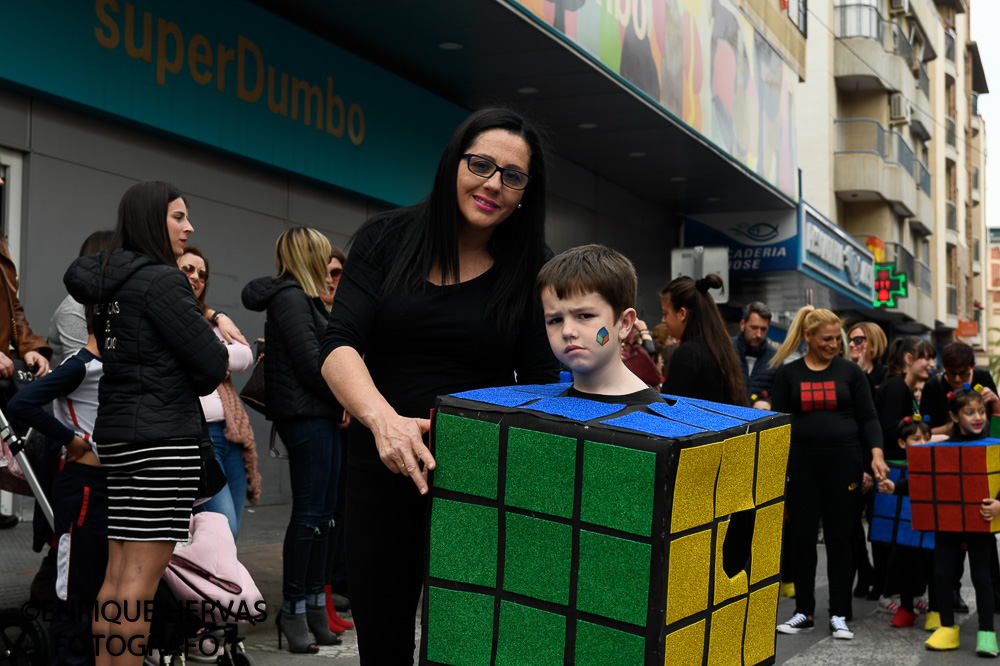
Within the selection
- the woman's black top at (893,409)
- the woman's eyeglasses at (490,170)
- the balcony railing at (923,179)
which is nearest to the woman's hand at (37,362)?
the woman's eyeglasses at (490,170)

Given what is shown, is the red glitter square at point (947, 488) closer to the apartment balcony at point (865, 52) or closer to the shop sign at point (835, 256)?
the shop sign at point (835, 256)

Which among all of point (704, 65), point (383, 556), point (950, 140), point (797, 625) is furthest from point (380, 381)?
point (950, 140)

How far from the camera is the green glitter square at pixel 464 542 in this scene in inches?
81.4

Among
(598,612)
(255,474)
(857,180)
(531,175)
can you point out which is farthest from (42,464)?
(857,180)

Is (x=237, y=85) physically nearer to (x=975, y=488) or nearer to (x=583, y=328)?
(x=975, y=488)

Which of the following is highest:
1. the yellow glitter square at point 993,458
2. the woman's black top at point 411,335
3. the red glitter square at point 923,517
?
the woman's black top at point 411,335

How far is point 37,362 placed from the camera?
15.3ft

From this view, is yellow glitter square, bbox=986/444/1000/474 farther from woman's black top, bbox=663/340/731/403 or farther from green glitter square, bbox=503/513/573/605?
green glitter square, bbox=503/513/573/605

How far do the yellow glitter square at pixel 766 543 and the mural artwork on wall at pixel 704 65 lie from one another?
827 centimetres

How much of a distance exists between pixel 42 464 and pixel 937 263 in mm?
43500

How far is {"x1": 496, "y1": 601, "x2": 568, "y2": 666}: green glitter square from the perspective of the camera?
2.00 metres

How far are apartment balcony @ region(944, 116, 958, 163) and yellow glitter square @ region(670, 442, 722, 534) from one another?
47335 mm

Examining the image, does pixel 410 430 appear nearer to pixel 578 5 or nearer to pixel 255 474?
pixel 255 474

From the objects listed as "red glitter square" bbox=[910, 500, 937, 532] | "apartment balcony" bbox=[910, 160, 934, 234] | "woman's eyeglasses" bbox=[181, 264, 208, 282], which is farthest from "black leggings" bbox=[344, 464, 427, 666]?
"apartment balcony" bbox=[910, 160, 934, 234]
